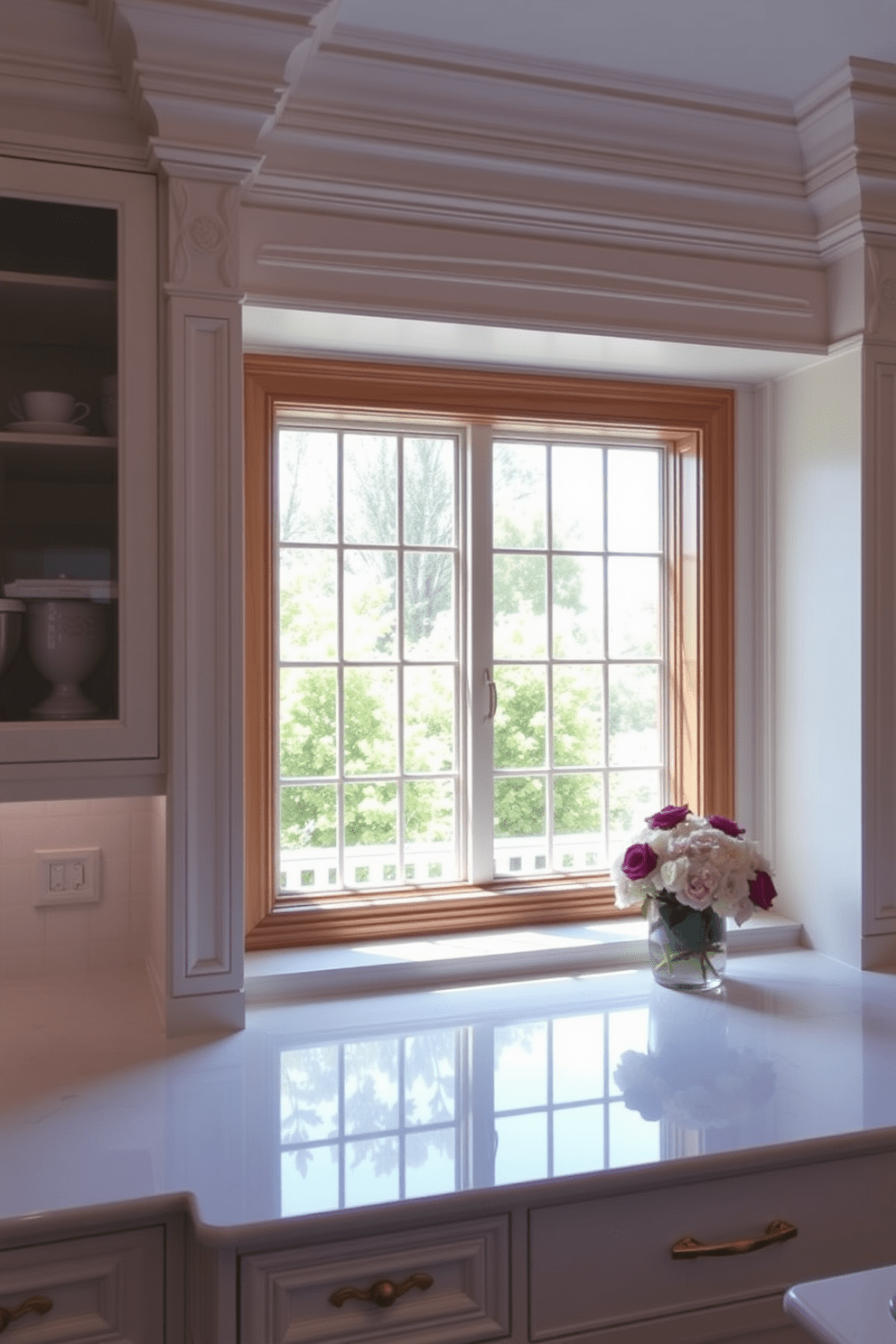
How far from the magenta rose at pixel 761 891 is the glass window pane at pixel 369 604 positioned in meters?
0.86

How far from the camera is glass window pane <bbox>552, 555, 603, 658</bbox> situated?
2.41 m

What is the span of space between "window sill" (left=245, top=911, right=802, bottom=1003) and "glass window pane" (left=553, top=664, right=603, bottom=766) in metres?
0.38

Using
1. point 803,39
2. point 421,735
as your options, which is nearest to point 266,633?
point 421,735

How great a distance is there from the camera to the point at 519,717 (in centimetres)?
238

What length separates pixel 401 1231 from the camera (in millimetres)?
1278

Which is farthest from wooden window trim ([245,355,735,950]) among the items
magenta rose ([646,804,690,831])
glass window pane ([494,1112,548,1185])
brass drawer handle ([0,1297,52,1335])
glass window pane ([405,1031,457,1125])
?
brass drawer handle ([0,1297,52,1335])

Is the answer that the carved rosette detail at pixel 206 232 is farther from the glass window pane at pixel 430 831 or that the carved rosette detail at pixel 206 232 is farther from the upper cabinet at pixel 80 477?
the glass window pane at pixel 430 831

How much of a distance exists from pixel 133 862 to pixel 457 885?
68 centimetres

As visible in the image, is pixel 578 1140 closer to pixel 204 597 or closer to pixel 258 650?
pixel 204 597

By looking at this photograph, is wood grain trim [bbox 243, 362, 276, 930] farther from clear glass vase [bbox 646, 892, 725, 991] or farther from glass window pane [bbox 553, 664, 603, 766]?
clear glass vase [bbox 646, 892, 725, 991]

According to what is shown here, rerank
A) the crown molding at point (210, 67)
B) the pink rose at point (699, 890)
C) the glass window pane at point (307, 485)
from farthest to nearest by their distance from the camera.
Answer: the glass window pane at point (307, 485), the pink rose at point (699, 890), the crown molding at point (210, 67)

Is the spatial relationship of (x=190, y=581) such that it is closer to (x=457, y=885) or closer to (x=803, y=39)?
(x=457, y=885)

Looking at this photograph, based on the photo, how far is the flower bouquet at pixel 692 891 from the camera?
1.94 m

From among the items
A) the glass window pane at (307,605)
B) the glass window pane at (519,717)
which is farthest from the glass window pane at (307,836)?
the glass window pane at (519,717)
